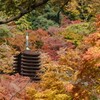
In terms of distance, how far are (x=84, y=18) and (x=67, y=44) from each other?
307 inches

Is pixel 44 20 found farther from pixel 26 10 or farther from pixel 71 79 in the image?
pixel 26 10

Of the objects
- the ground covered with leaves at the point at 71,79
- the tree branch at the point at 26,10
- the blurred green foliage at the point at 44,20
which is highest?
the tree branch at the point at 26,10

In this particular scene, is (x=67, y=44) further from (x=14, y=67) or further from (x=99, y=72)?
(x=99, y=72)

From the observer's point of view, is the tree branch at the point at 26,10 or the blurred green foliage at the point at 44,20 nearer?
the tree branch at the point at 26,10

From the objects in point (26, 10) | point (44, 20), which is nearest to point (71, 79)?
point (26, 10)

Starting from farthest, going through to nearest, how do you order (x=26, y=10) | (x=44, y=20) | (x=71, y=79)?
(x=44, y=20), (x=71, y=79), (x=26, y=10)

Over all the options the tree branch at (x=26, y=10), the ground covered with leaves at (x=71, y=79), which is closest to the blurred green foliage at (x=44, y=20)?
the ground covered with leaves at (x=71, y=79)

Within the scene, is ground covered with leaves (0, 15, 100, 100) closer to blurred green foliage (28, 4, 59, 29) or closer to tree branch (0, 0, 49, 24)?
tree branch (0, 0, 49, 24)

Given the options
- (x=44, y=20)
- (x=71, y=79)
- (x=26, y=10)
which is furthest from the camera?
(x=44, y=20)

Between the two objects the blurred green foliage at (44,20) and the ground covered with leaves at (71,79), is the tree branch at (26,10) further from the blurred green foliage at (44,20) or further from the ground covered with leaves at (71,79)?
the blurred green foliage at (44,20)

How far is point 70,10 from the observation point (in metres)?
31.9

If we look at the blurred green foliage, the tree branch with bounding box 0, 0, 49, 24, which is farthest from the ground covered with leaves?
the blurred green foliage

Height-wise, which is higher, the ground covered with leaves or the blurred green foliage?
the ground covered with leaves

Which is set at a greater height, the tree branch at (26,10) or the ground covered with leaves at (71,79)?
the tree branch at (26,10)
